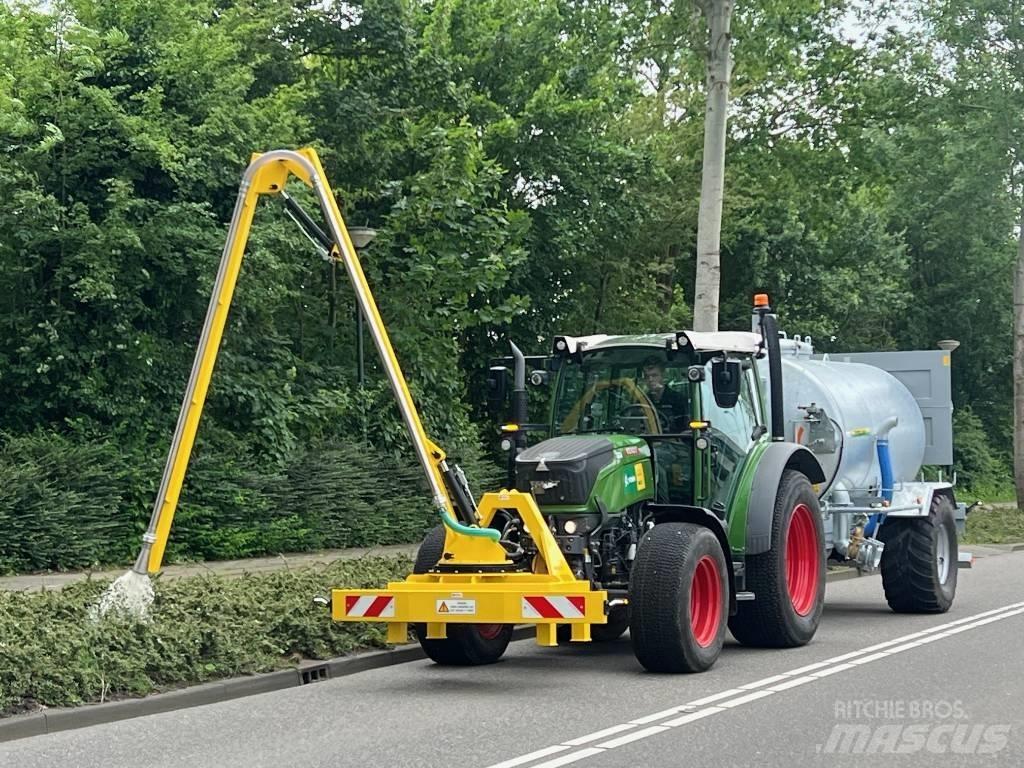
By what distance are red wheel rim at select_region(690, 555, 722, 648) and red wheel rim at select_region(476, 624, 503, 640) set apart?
165 centimetres

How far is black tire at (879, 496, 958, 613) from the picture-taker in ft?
49.9

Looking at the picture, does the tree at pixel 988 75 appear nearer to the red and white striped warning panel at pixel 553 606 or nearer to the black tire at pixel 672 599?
the black tire at pixel 672 599

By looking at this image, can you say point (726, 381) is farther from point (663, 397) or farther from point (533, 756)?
point (533, 756)

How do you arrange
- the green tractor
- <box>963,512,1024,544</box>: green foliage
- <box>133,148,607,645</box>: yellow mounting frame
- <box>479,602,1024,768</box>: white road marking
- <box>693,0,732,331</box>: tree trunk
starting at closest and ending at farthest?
<box>479,602,1024,768</box>: white road marking → <box>133,148,607,645</box>: yellow mounting frame → the green tractor → <box>693,0,732,331</box>: tree trunk → <box>963,512,1024,544</box>: green foliage

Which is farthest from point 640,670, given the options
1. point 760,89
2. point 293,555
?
point 760,89

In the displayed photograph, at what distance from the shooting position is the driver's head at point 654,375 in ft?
40.1

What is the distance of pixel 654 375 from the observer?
12.3 meters

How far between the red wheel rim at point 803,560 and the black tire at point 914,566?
8.51ft

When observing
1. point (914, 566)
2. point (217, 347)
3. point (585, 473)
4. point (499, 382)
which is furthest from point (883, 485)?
point (217, 347)

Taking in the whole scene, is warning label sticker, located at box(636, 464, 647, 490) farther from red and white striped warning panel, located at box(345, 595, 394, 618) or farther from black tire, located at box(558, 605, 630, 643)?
red and white striped warning panel, located at box(345, 595, 394, 618)

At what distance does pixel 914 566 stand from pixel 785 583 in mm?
3595

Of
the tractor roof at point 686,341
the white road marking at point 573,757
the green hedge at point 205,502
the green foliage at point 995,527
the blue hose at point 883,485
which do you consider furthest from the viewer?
the green foliage at point 995,527

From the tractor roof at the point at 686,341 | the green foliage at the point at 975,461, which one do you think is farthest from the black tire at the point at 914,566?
the green foliage at the point at 975,461

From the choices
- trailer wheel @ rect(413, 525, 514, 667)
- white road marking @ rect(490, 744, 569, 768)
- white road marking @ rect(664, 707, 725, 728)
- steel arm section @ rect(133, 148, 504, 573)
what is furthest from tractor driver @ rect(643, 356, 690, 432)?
white road marking @ rect(490, 744, 569, 768)
